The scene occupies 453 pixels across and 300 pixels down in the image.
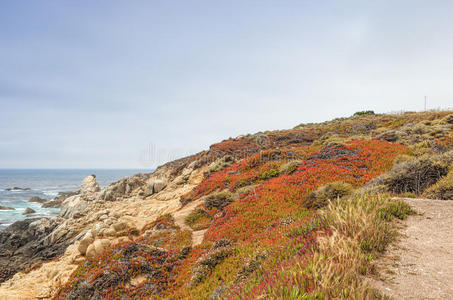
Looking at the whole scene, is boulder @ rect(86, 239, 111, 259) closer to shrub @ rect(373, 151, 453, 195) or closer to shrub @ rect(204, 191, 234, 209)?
shrub @ rect(204, 191, 234, 209)

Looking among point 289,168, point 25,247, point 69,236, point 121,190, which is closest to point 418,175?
point 289,168

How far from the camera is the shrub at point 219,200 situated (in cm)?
1445

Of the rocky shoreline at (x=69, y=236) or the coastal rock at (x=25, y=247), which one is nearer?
the rocky shoreline at (x=69, y=236)

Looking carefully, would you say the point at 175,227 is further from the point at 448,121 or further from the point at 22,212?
the point at 22,212

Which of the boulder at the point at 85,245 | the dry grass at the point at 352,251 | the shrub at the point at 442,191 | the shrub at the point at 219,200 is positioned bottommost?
the boulder at the point at 85,245

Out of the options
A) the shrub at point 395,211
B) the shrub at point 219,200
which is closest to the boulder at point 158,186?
the shrub at point 219,200

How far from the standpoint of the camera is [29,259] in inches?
686

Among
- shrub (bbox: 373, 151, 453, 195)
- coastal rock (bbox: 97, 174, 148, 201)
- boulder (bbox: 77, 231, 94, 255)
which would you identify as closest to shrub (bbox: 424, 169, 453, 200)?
shrub (bbox: 373, 151, 453, 195)

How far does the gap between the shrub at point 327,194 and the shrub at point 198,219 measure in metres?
5.97

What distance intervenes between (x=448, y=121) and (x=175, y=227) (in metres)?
31.2

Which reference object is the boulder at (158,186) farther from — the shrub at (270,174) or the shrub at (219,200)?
the shrub at (270,174)

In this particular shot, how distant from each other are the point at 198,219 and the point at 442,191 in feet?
38.7

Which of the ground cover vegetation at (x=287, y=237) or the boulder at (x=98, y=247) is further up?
the ground cover vegetation at (x=287, y=237)

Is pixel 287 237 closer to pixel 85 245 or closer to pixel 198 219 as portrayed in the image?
pixel 198 219
